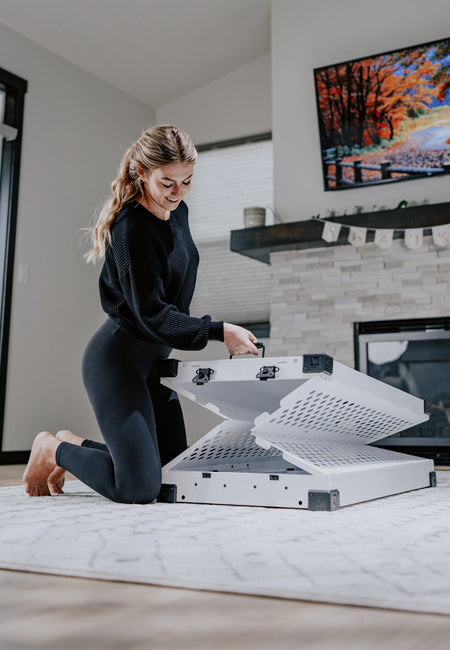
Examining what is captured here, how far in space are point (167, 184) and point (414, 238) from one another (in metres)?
2.43

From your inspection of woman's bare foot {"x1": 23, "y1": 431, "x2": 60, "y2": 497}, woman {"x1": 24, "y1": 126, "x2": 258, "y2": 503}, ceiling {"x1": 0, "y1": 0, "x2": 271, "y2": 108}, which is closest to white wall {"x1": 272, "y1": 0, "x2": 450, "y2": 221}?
ceiling {"x1": 0, "y1": 0, "x2": 271, "y2": 108}

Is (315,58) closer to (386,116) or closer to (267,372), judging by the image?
(386,116)

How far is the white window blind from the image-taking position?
4.99m

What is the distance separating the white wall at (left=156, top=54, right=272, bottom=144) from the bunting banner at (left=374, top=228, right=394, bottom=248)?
5.04ft

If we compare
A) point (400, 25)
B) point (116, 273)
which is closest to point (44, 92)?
point (400, 25)

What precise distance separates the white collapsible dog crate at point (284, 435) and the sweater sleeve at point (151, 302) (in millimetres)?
101

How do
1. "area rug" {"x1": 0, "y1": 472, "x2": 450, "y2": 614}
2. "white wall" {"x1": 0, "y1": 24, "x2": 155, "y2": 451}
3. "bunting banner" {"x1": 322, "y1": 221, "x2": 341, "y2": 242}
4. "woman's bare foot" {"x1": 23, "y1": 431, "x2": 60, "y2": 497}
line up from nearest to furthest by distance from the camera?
"area rug" {"x1": 0, "y1": 472, "x2": 450, "y2": 614} < "woman's bare foot" {"x1": 23, "y1": 431, "x2": 60, "y2": 497} < "bunting banner" {"x1": 322, "y1": 221, "x2": 341, "y2": 242} < "white wall" {"x1": 0, "y1": 24, "x2": 155, "y2": 451}

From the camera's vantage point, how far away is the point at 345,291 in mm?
4172

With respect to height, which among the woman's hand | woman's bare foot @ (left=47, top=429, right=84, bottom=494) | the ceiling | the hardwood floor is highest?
the ceiling

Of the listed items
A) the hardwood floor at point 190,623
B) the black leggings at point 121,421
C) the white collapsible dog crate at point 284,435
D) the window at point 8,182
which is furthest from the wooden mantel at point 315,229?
the hardwood floor at point 190,623

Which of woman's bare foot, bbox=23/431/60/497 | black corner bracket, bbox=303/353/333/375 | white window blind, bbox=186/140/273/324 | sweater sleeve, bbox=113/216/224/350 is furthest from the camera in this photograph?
white window blind, bbox=186/140/273/324

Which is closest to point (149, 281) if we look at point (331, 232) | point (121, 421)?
point (121, 421)

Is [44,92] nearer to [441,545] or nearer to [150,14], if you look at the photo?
[150,14]

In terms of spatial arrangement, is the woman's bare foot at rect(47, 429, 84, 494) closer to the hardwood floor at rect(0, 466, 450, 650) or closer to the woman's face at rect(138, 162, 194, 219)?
the woman's face at rect(138, 162, 194, 219)
